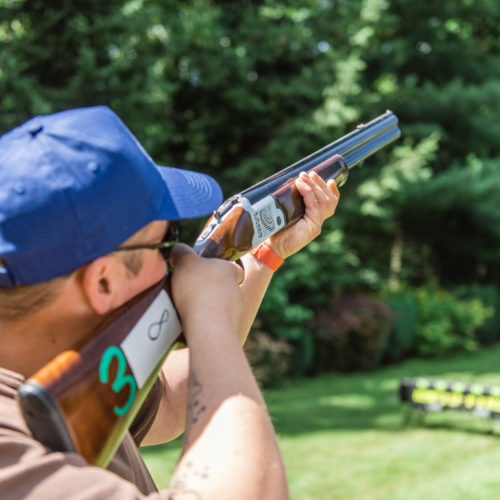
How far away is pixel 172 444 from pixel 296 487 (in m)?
2.33

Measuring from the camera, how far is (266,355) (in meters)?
12.5

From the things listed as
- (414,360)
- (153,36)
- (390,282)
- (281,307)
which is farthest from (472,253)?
(153,36)

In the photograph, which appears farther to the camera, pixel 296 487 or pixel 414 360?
pixel 414 360

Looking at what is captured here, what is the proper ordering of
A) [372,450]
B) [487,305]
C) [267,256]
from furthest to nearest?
[487,305] → [372,450] → [267,256]

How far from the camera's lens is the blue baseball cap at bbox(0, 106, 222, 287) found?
1195 millimetres

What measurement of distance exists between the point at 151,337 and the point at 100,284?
158 millimetres

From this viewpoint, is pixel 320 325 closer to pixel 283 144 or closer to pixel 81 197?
pixel 283 144

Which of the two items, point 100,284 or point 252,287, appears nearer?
point 100,284

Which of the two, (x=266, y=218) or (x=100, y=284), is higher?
(x=100, y=284)

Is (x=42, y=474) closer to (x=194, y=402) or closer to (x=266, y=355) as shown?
(x=194, y=402)

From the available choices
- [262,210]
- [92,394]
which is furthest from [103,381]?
[262,210]

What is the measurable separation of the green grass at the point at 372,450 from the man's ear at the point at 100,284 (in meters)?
5.60

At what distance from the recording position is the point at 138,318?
133cm

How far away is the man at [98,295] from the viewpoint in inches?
44.8
